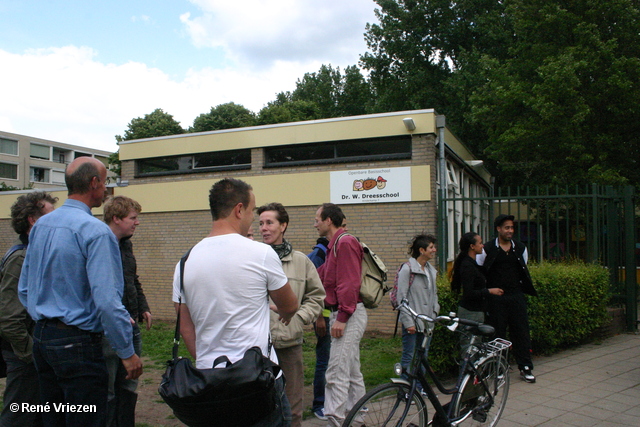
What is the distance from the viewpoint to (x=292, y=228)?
38.6 feet

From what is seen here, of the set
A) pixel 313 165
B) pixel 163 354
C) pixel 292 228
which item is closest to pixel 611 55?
pixel 313 165

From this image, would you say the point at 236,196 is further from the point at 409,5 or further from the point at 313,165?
the point at 409,5

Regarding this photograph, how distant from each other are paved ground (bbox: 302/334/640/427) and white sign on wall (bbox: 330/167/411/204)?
461 cm

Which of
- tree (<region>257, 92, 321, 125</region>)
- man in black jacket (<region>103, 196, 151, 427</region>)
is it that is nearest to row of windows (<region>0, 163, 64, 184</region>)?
tree (<region>257, 92, 321, 125</region>)

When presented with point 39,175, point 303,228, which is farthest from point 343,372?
point 39,175

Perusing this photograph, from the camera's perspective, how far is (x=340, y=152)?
38.0ft

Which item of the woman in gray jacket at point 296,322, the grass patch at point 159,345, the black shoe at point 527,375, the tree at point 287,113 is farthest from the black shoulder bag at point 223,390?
the tree at point 287,113

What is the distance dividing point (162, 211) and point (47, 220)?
10978 millimetres

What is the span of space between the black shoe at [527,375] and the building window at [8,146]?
64690mm

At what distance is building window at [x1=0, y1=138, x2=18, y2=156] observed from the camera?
188 feet

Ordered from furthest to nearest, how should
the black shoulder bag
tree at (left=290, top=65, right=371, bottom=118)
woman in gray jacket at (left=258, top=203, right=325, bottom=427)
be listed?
1. tree at (left=290, top=65, right=371, bottom=118)
2. woman in gray jacket at (left=258, top=203, right=325, bottom=427)
3. the black shoulder bag

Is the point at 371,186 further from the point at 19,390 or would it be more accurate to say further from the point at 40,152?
the point at 40,152

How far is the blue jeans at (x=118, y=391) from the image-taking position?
3114 millimetres

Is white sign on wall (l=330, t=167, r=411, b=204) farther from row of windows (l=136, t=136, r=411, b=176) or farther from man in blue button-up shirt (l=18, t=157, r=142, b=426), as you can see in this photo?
man in blue button-up shirt (l=18, t=157, r=142, b=426)
